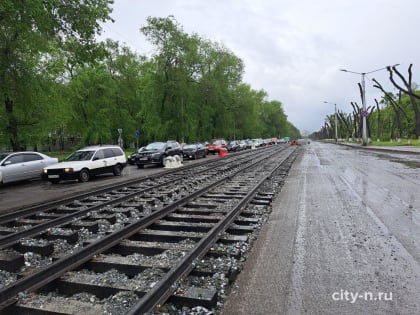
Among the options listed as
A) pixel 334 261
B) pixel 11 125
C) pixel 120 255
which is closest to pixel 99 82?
pixel 11 125

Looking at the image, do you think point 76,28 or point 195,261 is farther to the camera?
point 76,28

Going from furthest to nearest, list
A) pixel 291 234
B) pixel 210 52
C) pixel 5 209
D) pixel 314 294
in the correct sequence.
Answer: pixel 210 52
pixel 5 209
pixel 291 234
pixel 314 294

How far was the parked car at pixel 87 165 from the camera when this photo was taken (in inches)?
578

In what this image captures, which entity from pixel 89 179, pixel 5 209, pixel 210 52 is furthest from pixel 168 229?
pixel 210 52

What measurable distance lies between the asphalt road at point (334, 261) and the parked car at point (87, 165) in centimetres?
977

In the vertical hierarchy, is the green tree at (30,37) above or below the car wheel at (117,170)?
above

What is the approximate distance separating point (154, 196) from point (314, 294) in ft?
22.7

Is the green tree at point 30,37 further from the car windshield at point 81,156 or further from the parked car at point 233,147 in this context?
the parked car at point 233,147

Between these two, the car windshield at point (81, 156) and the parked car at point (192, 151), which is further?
the parked car at point (192, 151)

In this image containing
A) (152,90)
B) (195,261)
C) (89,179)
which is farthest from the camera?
(152,90)

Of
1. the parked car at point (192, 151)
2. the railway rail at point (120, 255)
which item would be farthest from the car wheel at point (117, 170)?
the parked car at point (192, 151)

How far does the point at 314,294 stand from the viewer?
375 centimetres

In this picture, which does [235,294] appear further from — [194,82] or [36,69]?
[194,82]

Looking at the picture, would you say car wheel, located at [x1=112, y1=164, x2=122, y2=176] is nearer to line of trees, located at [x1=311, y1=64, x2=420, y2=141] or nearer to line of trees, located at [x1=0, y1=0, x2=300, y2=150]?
line of trees, located at [x1=0, y1=0, x2=300, y2=150]
